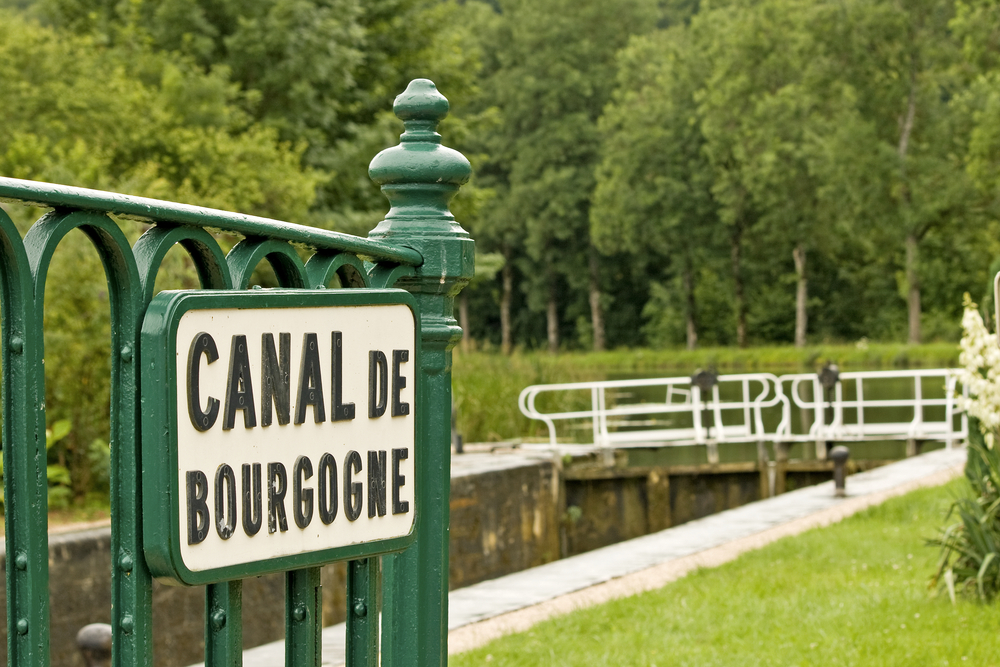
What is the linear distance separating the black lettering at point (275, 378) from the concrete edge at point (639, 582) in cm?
419

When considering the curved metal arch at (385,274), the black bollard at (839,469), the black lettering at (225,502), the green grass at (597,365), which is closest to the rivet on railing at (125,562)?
the black lettering at (225,502)

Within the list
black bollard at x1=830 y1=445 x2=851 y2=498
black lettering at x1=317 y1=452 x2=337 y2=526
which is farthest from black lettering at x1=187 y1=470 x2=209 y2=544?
black bollard at x1=830 y1=445 x2=851 y2=498

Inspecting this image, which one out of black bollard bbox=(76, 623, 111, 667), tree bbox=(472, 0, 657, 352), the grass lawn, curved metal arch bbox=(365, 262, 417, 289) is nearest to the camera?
curved metal arch bbox=(365, 262, 417, 289)

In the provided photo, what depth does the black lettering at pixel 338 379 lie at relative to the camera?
1813 millimetres

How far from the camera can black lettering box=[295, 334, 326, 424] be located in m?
1.75

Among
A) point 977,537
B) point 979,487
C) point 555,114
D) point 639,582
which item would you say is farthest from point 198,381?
point 555,114

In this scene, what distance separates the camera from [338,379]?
1823mm

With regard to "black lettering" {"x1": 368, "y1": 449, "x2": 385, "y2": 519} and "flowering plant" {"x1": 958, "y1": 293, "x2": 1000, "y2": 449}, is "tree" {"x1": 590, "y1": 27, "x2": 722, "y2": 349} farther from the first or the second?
"black lettering" {"x1": 368, "y1": 449, "x2": 385, "y2": 519}

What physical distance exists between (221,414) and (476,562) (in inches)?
382

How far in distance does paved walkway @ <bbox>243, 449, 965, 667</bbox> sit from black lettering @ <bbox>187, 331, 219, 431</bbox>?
3741 mm

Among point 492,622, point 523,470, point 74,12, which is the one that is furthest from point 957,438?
point 74,12

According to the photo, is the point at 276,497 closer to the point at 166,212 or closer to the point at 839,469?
the point at 166,212

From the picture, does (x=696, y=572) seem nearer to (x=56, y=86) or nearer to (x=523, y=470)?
(x=523, y=470)

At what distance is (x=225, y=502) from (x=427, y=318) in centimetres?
72
